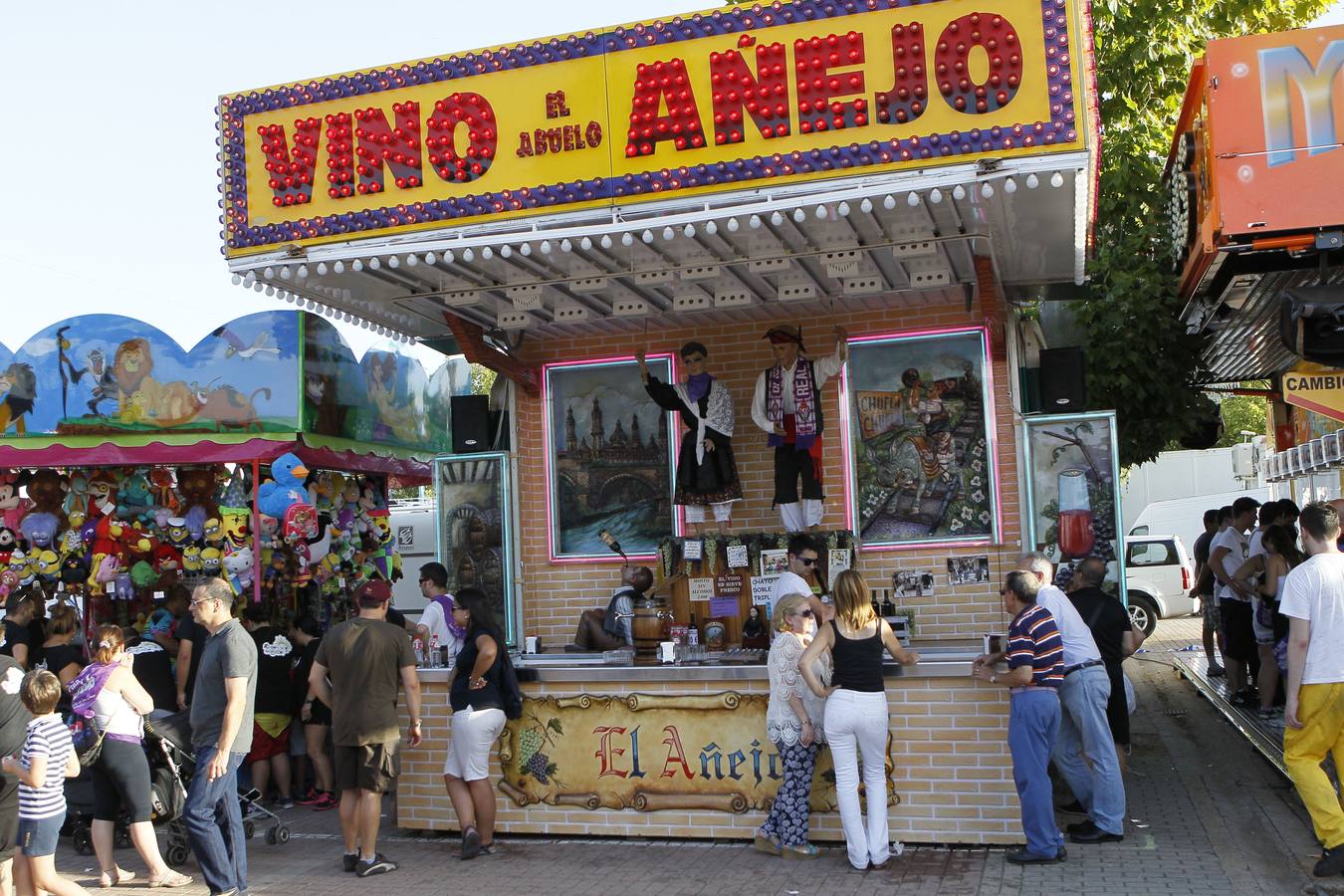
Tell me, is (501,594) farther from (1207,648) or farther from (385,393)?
(1207,648)

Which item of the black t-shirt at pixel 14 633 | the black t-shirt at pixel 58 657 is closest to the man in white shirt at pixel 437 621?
the black t-shirt at pixel 58 657

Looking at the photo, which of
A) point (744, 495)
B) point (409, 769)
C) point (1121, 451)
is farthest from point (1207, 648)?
point (409, 769)

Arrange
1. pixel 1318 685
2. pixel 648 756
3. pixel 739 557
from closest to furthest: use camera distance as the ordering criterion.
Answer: pixel 1318 685 → pixel 648 756 → pixel 739 557

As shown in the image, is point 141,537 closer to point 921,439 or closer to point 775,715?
point 775,715

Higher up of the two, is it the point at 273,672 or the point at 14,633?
the point at 14,633

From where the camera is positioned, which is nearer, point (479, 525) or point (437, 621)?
point (437, 621)

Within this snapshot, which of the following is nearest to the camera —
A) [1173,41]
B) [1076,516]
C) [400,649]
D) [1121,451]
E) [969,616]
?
[400,649]

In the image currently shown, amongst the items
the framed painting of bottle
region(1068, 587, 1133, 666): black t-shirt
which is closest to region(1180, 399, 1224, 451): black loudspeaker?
the framed painting of bottle

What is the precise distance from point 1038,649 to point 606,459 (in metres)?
5.42

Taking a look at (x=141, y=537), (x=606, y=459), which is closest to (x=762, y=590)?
(x=606, y=459)

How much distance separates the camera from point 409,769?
28.7 feet

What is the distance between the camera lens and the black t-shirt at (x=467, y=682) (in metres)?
7.96

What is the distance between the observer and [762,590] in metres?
9.93

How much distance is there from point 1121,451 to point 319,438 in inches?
342
